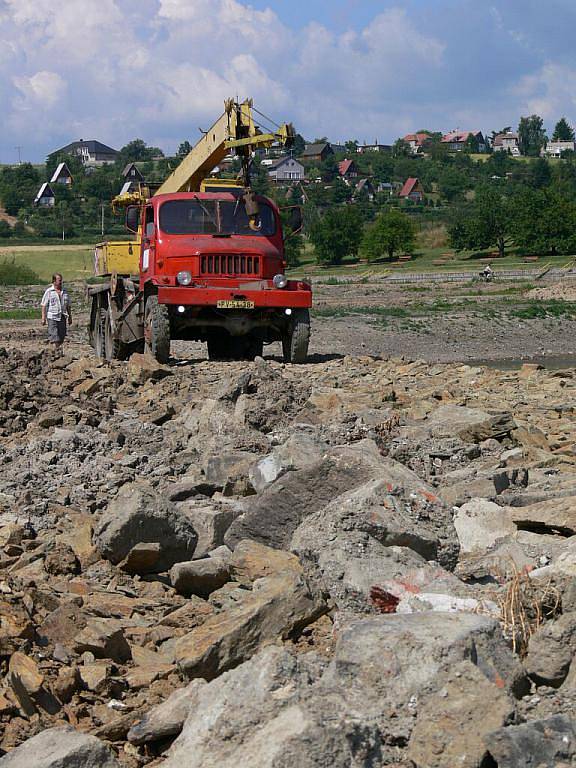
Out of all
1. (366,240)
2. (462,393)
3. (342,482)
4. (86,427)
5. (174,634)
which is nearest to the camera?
→ (174,634)

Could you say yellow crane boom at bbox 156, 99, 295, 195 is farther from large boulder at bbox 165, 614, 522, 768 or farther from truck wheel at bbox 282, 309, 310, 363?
large boulder at bbox 165, 614, 522, 768

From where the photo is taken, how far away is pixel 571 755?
3521mm

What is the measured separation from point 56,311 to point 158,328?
317 centimetres

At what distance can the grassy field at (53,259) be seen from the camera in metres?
62.8

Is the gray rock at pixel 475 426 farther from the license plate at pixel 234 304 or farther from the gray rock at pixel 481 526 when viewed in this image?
the license plate at pixel 234 304

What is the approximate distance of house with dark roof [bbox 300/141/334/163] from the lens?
182675 mm

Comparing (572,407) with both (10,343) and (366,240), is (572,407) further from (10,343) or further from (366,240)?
(366,240)

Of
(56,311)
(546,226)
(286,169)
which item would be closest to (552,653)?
(56,311)

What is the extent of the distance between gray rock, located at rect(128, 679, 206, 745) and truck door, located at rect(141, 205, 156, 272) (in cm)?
1294

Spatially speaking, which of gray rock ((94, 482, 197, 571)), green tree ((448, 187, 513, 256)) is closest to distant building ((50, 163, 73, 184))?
green tree ((448, 187, 513, 256))

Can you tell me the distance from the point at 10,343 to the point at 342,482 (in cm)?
1875

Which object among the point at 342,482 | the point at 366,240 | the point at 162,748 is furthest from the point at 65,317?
the point at 366,240

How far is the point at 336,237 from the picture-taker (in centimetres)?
8738

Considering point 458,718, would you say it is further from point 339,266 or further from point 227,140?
point 339,266
